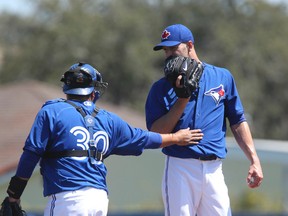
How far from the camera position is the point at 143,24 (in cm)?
4512

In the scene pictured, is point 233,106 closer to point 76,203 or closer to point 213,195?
point 213,195

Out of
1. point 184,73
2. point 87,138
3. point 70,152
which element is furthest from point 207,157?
point 70,152

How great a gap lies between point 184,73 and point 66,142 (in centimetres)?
118

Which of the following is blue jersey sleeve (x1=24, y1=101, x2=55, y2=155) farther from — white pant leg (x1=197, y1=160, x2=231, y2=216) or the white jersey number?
white pant leg (x1=197, y1=160, x2=231, y2=216)

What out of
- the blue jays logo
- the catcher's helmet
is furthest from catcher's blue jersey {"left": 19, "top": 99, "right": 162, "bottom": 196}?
the blue jays logo

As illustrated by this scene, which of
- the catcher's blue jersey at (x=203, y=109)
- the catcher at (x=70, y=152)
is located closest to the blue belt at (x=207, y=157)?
the catcher's blue jersey at (x=203, y=109)

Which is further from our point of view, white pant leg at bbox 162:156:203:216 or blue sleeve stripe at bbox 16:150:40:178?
white pant leg at bbox 162:156:203:216

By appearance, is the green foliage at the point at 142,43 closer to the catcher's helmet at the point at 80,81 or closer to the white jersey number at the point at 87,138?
the catcher's helmet at the point at 80,81

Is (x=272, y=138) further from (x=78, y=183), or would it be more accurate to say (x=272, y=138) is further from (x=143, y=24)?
(x=78, y=183)

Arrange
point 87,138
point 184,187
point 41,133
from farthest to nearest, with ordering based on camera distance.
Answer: point 184,187, point 87,138, point 41,133

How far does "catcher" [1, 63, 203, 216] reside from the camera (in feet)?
21.2

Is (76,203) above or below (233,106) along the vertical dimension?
below

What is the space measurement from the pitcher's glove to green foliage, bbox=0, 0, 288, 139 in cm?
3392

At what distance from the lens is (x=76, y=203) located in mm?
6469
